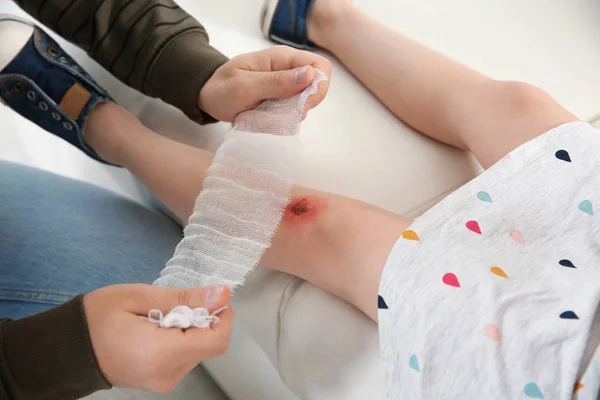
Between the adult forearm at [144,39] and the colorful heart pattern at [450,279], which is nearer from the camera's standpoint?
the colorful heart pattern at [450,279]

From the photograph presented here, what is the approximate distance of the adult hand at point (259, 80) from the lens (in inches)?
23.8

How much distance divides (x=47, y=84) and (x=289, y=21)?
0.33m

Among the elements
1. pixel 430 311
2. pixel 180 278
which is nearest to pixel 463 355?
pixel 430 311

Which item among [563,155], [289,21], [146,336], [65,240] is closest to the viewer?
[146,336]

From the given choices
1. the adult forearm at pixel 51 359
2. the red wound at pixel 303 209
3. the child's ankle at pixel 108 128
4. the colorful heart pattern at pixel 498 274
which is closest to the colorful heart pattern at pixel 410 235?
the colorful heart pattern at pixel 498 274

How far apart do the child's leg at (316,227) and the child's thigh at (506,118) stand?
14 centimetres

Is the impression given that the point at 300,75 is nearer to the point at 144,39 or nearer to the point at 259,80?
the point at 259,80

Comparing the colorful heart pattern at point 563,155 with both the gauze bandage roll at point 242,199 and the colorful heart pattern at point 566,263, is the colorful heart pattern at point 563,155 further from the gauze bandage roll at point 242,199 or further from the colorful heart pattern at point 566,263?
the gauze bandage roll at point 242,199

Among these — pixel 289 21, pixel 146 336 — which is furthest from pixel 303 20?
pixel 146 336

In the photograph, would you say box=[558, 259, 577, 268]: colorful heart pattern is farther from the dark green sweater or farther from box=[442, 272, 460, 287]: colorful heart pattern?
the dark green sweater

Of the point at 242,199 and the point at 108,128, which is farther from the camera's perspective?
the point at 108,128

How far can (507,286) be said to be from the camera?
486 mm

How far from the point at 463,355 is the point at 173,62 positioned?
0.48 m

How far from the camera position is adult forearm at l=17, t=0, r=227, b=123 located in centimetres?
70
